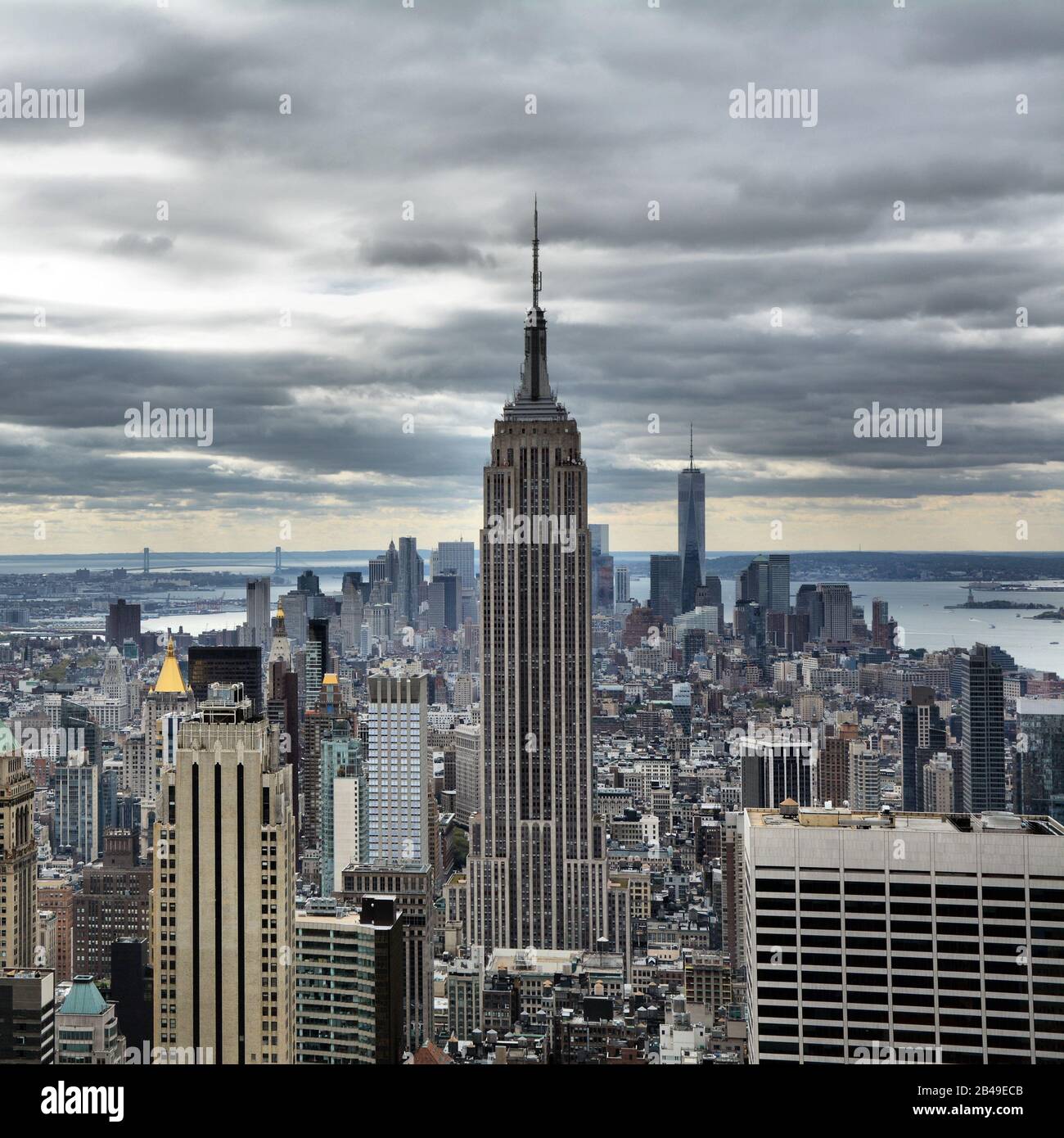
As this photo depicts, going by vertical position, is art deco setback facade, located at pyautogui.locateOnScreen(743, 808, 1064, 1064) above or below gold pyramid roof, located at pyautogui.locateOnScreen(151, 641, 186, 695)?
below

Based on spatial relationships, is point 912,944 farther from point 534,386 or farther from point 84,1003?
point 534,386

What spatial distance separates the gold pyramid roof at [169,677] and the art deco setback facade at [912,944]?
9066 mm

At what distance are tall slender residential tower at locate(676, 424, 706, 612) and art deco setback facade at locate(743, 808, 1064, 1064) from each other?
904 centimetres

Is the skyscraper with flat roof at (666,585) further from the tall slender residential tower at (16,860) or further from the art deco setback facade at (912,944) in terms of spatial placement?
the art deco setback facade at (912,944)

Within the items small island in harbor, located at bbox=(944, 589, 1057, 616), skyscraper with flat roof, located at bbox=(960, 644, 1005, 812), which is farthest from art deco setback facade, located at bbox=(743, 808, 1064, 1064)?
skyscraper with flat roof, located at bbox=(960, 644, 1005, 812)

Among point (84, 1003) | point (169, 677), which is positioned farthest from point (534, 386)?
point (84, 1003)

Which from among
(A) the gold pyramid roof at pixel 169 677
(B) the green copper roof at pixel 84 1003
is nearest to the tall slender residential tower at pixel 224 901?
(B) the green copper roof at pixel 84 1003

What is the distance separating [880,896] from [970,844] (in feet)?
2.26

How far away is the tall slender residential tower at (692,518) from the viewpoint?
16578 millimetres

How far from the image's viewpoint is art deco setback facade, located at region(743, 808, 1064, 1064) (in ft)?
24.6

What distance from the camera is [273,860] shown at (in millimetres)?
8203

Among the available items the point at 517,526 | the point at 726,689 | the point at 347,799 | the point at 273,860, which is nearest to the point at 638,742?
the point at 726,689

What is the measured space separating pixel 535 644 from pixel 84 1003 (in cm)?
1438

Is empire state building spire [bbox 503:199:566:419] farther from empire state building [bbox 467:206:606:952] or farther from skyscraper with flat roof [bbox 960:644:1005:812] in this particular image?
skyscraper with flat roof [bbox 960:644:1005:812]
